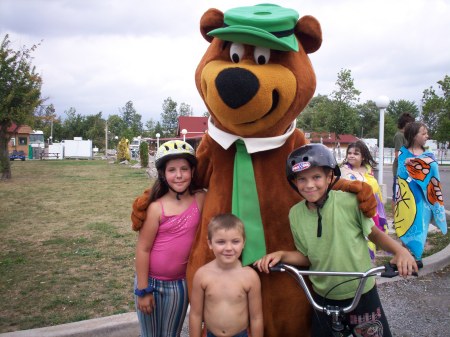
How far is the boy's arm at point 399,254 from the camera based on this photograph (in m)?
2.14

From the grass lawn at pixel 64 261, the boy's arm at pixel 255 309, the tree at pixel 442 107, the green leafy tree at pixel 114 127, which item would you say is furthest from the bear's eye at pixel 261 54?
the green leafy tree at pixel 114 127

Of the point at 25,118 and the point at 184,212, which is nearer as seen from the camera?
the point at 184,212

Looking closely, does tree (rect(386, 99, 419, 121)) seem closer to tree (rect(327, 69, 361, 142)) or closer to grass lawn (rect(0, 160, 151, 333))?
tree (rect(327, 69, 361, 142))

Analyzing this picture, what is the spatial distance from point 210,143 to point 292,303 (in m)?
1.16

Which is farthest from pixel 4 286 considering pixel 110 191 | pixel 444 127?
pixel 444 127

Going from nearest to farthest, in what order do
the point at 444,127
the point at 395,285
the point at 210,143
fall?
the point at 210,143 → the point at 395,285 → the point at 444,127

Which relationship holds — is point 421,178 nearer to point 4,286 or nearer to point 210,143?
point 210,143

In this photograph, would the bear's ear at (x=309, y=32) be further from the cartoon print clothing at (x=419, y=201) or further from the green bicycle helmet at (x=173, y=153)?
the cartoon print clothing at (x=419, y=201)

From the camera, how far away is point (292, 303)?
2631 mm

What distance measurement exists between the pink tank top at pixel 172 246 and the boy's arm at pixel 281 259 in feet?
1.69

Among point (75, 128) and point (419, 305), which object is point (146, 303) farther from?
point (75, 128)

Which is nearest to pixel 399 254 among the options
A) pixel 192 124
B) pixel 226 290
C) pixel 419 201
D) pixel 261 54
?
pixel 226 290

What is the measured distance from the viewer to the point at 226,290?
2389mm

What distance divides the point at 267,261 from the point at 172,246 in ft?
2.21
